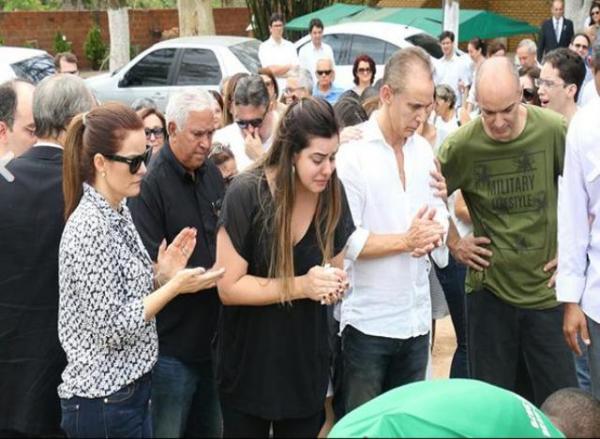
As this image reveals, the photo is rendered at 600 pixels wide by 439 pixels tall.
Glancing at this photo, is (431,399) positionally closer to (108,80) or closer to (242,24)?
(108,80)

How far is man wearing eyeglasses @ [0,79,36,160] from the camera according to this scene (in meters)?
4.20

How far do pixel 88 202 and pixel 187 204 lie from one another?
0.75 metres

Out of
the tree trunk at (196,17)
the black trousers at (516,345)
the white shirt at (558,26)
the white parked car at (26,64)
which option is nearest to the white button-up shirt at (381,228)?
the black trousers at (516,345)

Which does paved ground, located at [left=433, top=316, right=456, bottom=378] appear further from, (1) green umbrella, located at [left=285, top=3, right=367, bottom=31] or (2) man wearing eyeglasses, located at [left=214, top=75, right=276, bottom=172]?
(1) green umbrella, located at [left=285, top=3, right=367, bottom=31]

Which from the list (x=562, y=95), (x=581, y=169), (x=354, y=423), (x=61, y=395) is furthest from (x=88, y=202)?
(x=562, y=95)

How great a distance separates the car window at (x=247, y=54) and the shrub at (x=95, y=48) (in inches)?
584

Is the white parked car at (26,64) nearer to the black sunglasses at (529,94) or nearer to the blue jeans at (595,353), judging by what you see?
the black sunglasses at (529,94)

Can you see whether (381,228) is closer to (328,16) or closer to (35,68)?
(35,68)

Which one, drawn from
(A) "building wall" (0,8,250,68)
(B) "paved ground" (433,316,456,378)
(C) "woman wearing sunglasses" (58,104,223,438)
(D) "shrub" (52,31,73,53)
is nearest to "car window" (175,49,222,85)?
(B) "paved ground" (433,316,456,378)

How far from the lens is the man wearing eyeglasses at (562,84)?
554 cm

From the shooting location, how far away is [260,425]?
141 inches

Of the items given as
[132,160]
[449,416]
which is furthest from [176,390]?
[449,416]

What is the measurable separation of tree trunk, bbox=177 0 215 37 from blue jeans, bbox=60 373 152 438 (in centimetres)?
1888

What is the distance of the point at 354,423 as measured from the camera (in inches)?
72.8
